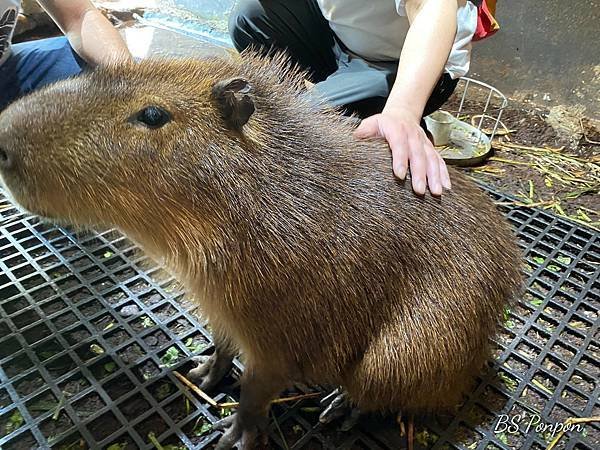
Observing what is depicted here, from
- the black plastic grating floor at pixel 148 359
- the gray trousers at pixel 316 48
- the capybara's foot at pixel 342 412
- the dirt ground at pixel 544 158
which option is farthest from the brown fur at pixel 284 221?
the dirt ground at pixel 544 158

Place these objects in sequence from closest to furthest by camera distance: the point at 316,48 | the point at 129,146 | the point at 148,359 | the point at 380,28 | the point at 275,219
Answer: the point at 129,146 → the point at 275,219 → the point at 148,359 → the point at 380,28 → the point at 316,48

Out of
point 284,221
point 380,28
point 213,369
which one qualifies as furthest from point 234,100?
point 380,28

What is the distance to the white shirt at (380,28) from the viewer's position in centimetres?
218

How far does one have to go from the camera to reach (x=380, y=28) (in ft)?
7.32

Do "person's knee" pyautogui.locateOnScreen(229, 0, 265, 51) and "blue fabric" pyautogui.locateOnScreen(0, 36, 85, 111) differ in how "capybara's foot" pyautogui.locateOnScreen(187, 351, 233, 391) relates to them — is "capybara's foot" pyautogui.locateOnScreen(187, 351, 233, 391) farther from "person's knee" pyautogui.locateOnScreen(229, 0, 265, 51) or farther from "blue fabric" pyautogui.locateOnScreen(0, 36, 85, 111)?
"person's knee" pyautogui.locateOnScreen(229, 0, 265, 51)

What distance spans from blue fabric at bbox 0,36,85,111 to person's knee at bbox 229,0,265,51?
82 centimetres

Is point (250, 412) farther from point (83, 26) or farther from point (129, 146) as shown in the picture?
point (83, 26)

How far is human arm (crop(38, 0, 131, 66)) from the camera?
205 centimetres

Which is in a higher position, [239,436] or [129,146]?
[129,146]

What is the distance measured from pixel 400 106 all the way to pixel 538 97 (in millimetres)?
2394

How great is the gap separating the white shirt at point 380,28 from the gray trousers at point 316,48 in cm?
5

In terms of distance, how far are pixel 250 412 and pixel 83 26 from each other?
1604 millimetres

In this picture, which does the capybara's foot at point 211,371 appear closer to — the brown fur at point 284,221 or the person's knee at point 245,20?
the brown fur at point 284,221

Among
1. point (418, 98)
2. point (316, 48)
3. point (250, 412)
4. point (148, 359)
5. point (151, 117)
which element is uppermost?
point (151, 117)
